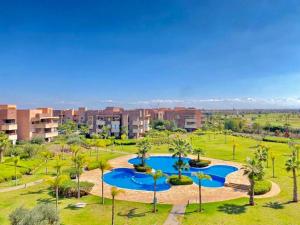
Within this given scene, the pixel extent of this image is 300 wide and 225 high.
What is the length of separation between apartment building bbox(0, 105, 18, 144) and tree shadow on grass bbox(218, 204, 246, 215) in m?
57.9

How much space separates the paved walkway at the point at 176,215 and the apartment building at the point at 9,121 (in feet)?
178

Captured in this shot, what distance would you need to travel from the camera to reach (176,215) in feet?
91.5

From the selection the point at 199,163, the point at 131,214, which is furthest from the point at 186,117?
the point at 131,214

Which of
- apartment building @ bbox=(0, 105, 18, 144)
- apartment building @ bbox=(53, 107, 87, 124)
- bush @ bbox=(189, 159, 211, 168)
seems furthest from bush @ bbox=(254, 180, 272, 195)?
apartment building @ bbox=(53, 107, 87, 124)

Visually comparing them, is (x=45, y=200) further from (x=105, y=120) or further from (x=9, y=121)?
(x=105, y=120)

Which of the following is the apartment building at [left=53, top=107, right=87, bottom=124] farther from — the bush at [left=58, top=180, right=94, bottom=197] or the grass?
the grass

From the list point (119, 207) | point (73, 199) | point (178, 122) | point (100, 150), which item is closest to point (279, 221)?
point (119, 207)

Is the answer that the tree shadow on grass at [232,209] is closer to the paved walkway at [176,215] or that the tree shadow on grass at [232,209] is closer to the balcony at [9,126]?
the paved walkway at [176,215]

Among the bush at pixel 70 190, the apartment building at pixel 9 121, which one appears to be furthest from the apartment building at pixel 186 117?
the bush at pixel 70 190

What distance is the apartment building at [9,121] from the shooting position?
68.3m

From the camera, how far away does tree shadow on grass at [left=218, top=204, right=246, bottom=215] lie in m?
28.4

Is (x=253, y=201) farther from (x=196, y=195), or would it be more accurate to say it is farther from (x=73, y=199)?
(x=73, y=199)

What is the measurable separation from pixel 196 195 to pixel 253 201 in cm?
689

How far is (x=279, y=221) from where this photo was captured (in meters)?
26.1
